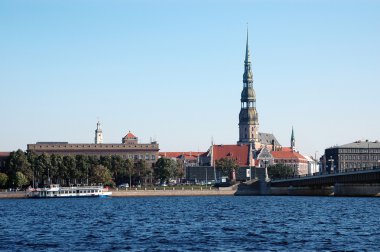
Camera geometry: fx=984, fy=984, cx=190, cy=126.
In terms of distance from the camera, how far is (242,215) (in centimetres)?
10981

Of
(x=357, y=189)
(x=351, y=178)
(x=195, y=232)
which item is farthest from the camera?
(x=357, y=189)

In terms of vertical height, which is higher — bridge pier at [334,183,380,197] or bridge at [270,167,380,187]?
bridge at [270,167,380,187]

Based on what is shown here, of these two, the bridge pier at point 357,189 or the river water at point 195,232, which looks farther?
the bridge pier at point 357,189

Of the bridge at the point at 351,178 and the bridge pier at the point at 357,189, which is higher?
the bridge at the point at 351,178

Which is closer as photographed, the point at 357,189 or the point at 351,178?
the point at 351,178

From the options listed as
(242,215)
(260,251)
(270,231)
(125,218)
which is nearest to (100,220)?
(125,218)

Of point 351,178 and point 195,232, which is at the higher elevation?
point 351,178

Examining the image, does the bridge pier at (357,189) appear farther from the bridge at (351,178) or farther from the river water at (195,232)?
the river water at (195,232)

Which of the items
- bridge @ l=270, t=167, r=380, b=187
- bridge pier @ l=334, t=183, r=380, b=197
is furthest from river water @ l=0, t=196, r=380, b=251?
bridge pier @ l=334, t=183, r=380, b=197

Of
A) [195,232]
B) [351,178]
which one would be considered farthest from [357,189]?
[195,232]

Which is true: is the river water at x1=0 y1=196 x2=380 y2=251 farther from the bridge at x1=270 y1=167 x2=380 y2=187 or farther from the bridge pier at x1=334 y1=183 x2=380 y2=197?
the bridge pier at x1=334 y1=183 x2=380 y2=197

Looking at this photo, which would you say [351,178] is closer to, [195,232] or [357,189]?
[357,189]

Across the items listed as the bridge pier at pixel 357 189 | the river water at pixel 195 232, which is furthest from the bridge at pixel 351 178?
the river water at pixel 195 232

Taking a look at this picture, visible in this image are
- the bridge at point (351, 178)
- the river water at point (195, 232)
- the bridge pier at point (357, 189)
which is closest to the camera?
the river water at point (195, 232)
